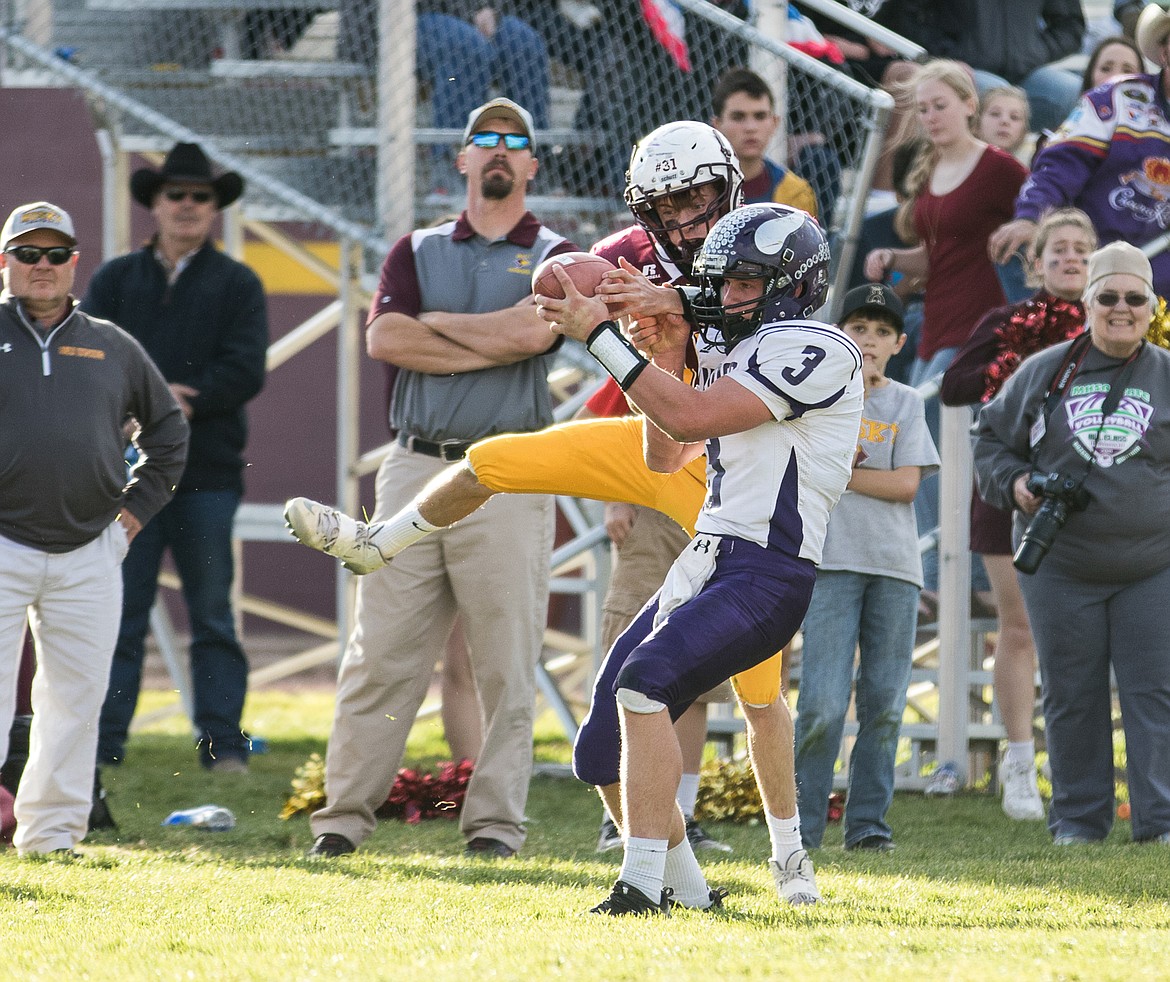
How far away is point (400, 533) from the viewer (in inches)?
230

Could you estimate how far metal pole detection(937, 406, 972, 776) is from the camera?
8672 mm

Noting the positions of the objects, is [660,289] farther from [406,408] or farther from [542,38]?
[542,38]

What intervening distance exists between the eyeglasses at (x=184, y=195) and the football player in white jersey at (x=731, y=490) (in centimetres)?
438

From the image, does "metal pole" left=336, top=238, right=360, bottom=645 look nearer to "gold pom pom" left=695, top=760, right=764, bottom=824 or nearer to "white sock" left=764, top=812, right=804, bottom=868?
"gold pom pom" left=695, top=760, right=764, bottom=824

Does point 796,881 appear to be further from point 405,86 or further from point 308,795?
point 405,86

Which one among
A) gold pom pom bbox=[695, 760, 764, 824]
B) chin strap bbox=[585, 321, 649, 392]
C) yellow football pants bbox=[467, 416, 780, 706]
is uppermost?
chin strap bbox=[585, 321, 649, 392]

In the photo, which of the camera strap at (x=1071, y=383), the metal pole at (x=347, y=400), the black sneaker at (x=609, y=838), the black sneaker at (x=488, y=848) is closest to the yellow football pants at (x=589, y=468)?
the black sneaker at (x=609, y=838)

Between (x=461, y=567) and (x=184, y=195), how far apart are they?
326 cm

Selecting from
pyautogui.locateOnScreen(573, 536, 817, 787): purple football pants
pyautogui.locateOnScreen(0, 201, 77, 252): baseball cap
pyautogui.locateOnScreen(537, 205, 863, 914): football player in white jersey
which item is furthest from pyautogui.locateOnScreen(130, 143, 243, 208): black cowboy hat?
pyautogui.locateOnScreen(573, 536, 817, 787): purple football pants

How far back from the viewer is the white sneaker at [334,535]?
578cm

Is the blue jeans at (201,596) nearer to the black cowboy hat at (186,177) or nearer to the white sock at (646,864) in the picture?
the black cowboy hat at (186,177)

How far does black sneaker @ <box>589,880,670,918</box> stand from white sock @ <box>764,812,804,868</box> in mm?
493

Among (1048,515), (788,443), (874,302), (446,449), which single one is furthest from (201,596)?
(788,443)

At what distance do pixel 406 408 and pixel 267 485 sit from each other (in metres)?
13.3
